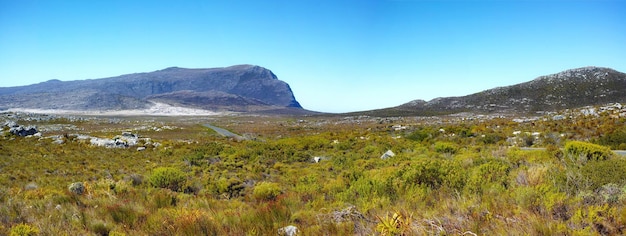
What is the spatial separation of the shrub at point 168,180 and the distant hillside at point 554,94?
82.6 metres

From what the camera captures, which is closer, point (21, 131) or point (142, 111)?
point (21, 131)

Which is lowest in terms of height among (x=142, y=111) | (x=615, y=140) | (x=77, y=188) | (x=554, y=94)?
(x=77, y=188)

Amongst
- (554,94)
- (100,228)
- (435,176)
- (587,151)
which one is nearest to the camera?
(100,228)

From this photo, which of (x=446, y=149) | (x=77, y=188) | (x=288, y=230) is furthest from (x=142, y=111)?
(x=288, y=230)

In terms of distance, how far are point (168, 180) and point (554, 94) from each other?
336 feet

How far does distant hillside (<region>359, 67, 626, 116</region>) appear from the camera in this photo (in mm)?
73812

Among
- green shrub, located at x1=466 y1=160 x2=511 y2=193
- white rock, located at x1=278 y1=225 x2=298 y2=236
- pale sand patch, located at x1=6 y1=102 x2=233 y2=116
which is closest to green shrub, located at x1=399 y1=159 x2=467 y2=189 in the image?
green shrub, located at x1=466 y1=160 x2=511 y2=193

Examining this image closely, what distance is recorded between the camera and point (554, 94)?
82312 mm

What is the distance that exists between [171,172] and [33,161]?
12960 mm

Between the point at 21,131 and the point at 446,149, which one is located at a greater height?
the point at 446,149

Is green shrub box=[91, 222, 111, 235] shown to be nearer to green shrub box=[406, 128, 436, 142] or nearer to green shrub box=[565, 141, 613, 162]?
green shrub box=[565, 141, 613, 162]

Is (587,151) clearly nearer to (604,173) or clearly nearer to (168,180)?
(604,173)

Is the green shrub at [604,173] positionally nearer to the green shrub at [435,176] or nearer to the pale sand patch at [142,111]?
the green shrub at [435,176]

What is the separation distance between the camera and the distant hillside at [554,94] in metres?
73.8
